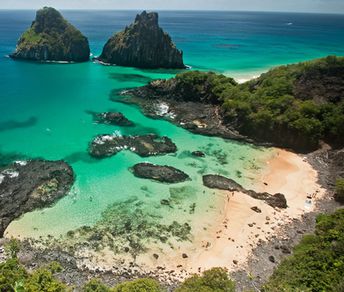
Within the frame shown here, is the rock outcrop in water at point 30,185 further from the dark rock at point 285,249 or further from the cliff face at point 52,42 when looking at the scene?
the cliff face at point 52,42

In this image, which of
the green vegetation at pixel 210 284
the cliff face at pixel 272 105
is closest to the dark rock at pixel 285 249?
the green vegetation at pixel 210 284

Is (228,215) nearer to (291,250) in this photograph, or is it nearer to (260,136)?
(291,250)

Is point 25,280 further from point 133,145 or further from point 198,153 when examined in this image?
point 198,153

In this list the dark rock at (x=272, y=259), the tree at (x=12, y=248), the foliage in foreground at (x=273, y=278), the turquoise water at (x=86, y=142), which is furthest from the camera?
the turquoise water at (x=86, y=142)

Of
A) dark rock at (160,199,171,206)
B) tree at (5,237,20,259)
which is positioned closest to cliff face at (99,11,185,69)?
dark rock at (160,199,171,206)

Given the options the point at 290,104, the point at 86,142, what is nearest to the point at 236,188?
the point at 290,104

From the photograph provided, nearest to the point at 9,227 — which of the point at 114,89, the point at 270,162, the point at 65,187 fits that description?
the point at 65,187
